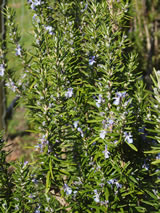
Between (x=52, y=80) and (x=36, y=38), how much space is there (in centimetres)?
27

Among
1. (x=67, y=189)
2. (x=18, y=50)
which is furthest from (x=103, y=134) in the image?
(x=18, y=50)

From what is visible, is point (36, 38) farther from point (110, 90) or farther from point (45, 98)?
point (110, 90)

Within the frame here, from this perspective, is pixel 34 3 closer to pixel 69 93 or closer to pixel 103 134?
pixel 69 93

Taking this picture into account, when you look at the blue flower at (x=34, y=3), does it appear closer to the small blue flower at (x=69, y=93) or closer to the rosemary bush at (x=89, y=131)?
the rosemary bush at (x=89, y=131)

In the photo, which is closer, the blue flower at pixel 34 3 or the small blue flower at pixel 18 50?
the blue flower at pixel 34 3

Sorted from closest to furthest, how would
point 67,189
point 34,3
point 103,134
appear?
point 103,134
point 67,189
point 34,3

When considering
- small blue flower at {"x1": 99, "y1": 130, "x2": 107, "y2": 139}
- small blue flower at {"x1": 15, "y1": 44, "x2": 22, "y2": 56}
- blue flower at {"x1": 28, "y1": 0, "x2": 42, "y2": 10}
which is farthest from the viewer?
small blue flower at {"x1": 15, "y1": 44, "x2": 22, "y2": 56}

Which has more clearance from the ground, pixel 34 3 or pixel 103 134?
pixel 34 3

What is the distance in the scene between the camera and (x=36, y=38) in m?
1.27

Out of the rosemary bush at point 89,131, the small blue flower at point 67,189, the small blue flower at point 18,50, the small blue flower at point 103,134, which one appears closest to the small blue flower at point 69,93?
the rosemary bush at point 89,131

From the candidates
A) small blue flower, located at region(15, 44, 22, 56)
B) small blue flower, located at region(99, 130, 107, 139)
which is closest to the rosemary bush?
small blue flower, located at region(99, 130, 107, 139)

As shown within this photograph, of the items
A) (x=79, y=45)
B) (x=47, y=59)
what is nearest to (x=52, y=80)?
(x=47, y=59)

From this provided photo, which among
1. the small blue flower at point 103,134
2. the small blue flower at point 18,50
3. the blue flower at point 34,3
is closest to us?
the small blue flower at point 103,134

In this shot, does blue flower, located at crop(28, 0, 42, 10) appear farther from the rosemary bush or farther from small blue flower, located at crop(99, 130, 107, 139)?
small blue flower, located at crop(99, 130, 107, 139)
